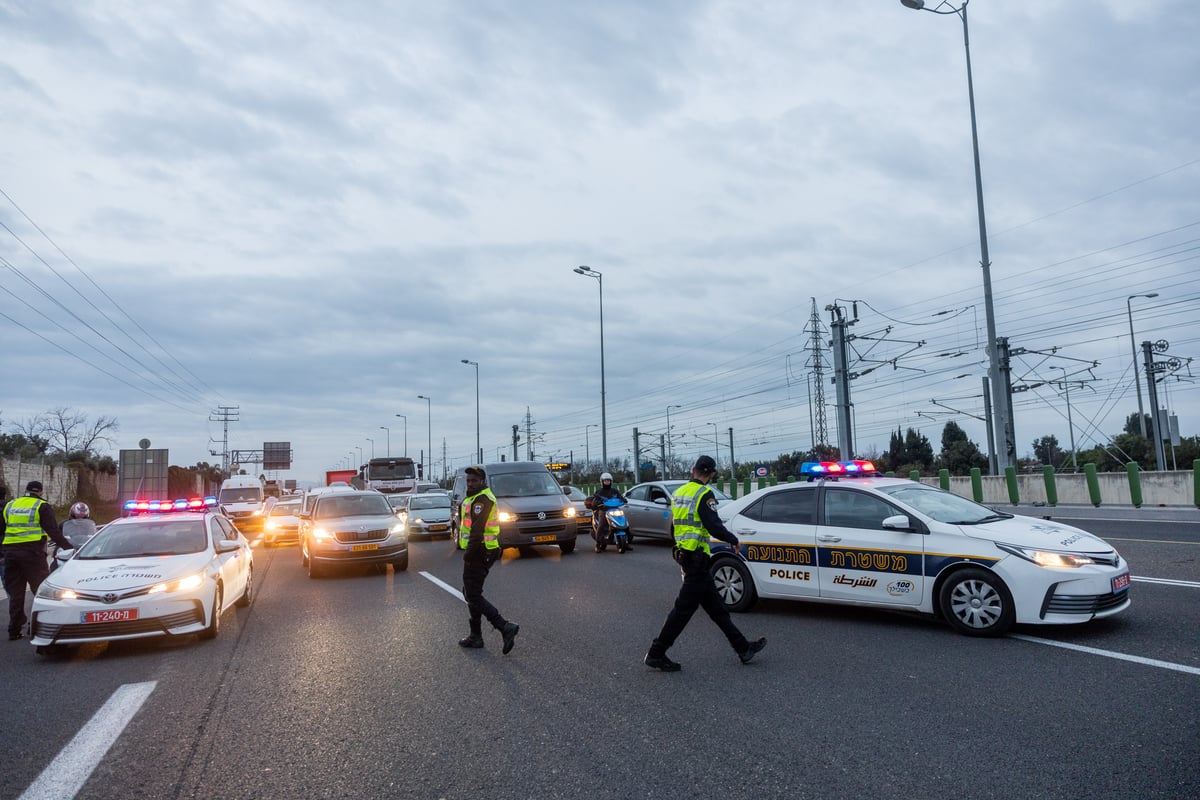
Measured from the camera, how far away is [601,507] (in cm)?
1742

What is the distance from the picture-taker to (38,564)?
30.9 ft

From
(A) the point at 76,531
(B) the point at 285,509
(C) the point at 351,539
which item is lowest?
(C) the point at 351,539

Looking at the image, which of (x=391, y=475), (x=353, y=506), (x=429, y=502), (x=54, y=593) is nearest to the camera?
(x=54, y=593)

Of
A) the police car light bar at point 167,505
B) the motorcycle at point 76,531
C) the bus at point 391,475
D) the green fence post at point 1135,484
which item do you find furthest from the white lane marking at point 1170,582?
the bus at point 391,475

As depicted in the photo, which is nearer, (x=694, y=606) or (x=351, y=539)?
(x=694, y=606)

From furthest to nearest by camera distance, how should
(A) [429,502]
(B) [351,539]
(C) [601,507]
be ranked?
(A) [429,502]
(C) [601,507]
(B) [351,539]

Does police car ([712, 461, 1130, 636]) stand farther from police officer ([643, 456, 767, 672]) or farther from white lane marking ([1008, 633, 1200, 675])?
police officer ([643, 456, 767, 672])

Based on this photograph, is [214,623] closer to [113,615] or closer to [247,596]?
[113,615]

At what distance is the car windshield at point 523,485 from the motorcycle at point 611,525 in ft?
3.48

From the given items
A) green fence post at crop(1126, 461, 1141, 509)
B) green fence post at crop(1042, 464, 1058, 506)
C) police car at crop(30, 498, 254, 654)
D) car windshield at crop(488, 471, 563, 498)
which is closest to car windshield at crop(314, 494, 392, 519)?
car windshield at crop(488, 471, 563, 498)

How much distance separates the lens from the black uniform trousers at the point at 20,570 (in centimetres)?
924

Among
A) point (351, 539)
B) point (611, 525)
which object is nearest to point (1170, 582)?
point (611, 525)

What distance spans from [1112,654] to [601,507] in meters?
11.9

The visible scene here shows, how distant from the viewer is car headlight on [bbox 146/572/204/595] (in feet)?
26.2
